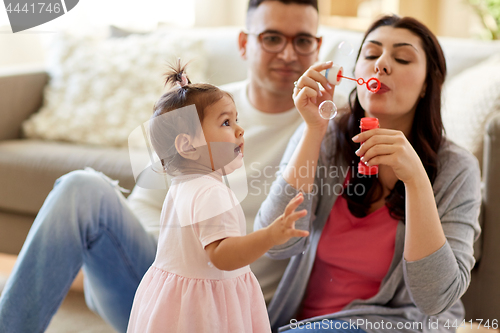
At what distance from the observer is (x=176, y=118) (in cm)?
59

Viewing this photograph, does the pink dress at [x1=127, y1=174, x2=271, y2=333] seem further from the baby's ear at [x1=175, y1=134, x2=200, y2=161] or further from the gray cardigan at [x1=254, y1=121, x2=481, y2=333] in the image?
the gray cardigan at [x1=254, y1=121, x2=481, y2=333]

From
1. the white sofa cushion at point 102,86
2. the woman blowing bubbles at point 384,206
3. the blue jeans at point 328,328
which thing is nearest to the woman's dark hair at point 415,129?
the woman blowing bubbles at point 384,206

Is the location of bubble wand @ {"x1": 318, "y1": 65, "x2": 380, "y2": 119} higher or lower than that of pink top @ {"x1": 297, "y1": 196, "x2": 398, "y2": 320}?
higher

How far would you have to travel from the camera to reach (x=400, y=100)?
82 centimetres

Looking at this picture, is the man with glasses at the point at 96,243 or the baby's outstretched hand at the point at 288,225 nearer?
the baby's outstretched hand at the point at 288,225

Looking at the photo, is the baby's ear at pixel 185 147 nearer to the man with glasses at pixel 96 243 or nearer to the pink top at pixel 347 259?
the man with glasses at pixel 96 243

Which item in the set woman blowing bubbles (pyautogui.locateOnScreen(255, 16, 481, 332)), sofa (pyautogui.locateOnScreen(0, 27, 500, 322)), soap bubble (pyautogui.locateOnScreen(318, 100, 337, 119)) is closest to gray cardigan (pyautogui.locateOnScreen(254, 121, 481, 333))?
woman blowing bubbles (pyautogui.locateOnScreen(255, 16, 481, 332))

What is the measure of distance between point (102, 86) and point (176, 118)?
4.56 ft

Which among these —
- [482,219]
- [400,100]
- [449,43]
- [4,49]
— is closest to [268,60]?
[400,100]

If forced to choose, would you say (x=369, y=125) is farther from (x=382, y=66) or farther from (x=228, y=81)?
(x=228, y=81)

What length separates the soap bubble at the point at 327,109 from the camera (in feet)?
2.34

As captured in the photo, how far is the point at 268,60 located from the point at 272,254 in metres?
0.47

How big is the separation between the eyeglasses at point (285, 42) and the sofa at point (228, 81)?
0.07m

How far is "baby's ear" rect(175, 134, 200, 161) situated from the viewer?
23.0 inches
